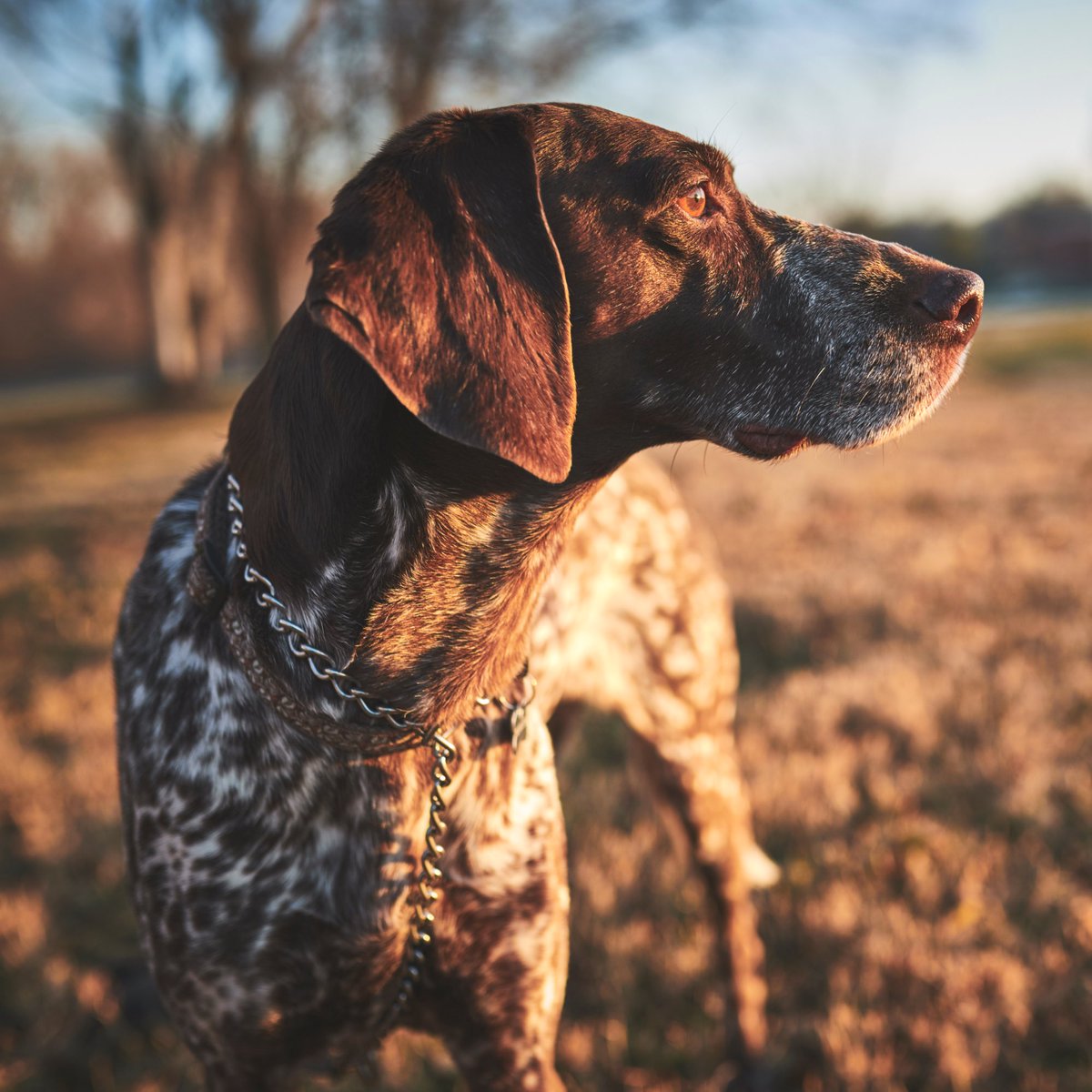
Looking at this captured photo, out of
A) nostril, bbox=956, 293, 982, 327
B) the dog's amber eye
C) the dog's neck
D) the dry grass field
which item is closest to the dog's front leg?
the dog's neck

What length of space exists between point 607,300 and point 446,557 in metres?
0.54

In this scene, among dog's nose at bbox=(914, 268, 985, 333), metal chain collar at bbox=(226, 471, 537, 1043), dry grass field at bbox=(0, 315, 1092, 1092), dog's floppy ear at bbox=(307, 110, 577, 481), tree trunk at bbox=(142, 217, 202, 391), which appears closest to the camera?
dog's floppy ear at bbox=(307, 110, 577, 481)

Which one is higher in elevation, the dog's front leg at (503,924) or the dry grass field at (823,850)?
the dog's front leg at (503,924)

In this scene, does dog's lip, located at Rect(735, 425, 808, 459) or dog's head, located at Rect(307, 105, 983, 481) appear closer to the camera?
dog's head, located at Rect(307, 105, 983, 481)

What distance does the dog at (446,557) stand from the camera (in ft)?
5.43

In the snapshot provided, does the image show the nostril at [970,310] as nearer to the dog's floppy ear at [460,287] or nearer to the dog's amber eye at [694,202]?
the dog's amber eye at [694,202]

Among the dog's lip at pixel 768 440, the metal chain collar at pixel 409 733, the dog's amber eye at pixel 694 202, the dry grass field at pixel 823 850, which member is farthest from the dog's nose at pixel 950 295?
the dry grass field at pixel 823 850

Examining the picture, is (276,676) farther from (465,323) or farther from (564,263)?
(564,263)

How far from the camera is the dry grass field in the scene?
273 centimetres

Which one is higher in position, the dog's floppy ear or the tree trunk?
the dog's floppy ear

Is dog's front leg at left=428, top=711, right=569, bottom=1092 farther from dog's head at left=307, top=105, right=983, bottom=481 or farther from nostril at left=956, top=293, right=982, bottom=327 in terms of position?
nostril at left=956, top=293, right=982, bottom=327

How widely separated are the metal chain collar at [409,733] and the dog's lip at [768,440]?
652 millimetres

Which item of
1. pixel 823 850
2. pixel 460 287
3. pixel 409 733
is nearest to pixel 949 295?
pixel 460 287

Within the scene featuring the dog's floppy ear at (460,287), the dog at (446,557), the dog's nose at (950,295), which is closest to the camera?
the dog's floppy ear at (460,287)
